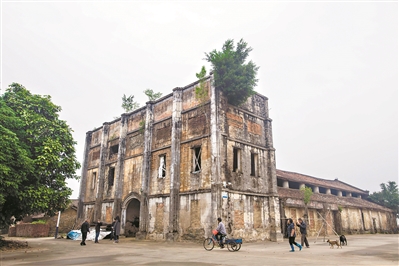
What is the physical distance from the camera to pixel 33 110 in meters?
14.4

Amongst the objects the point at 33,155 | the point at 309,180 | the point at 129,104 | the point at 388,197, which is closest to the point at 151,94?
the point at 129,104

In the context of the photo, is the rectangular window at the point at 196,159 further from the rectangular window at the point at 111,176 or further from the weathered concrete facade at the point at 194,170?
the rectangular window at the point at 111,176

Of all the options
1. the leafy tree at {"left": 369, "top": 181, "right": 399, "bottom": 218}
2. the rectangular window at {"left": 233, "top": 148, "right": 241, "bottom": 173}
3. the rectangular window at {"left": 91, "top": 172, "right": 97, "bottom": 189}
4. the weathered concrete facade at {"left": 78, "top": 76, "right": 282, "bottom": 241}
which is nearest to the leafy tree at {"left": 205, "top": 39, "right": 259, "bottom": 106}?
the weathered concrete facade at {"left": 78, "top": 76, "right": 282, "bottom": 241}

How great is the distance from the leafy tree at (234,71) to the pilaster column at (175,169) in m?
3.26

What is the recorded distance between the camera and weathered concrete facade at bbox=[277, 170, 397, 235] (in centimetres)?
2303

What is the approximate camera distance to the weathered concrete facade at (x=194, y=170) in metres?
17.1

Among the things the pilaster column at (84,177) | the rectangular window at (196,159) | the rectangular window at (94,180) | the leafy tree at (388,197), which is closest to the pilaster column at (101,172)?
the rectangular window at (94,180)

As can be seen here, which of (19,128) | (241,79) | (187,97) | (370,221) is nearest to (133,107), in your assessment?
(187,97)

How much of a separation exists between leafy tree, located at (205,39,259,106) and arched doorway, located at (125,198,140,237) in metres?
10.5

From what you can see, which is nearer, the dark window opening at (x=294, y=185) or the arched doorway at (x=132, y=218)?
the arched doorway at (x=132, y=218)

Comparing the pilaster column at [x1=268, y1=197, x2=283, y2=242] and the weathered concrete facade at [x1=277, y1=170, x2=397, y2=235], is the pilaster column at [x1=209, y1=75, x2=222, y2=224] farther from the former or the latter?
the weathered concrete facade at [x1=277, y1=170, x2=397, y2=235]

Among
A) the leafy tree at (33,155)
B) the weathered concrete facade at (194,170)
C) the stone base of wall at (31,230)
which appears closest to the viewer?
the leafy tree at (33,155)

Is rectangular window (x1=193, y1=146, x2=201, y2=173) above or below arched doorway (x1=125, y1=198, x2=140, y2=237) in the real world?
above

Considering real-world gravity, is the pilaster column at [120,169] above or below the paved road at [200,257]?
above
